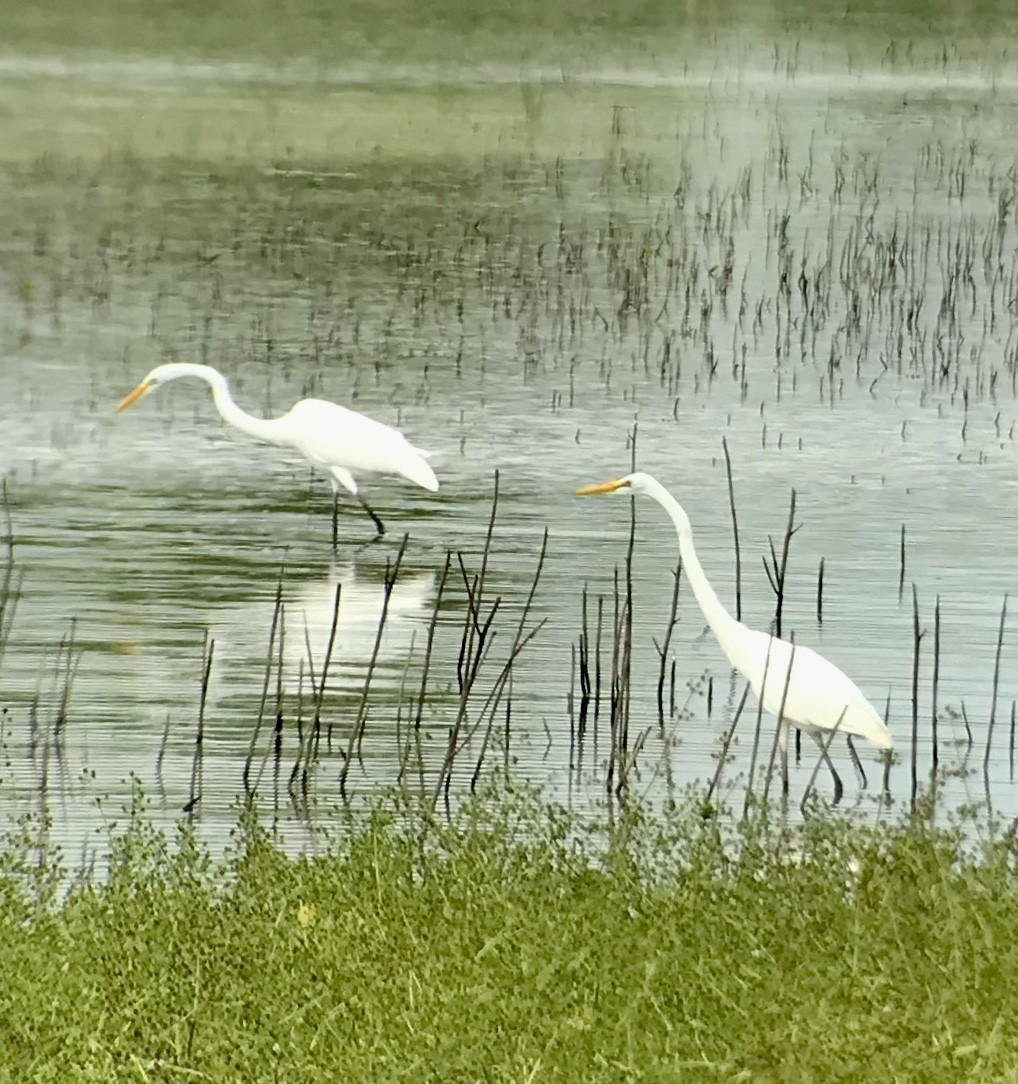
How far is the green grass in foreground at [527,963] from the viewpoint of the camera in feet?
16.6

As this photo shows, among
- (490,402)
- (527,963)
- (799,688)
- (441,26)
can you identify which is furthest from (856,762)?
(441,26)

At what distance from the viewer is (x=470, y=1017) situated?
17.1 ft

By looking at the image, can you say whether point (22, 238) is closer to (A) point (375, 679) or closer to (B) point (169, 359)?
(B) point (169, 359)

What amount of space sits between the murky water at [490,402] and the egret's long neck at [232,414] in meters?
0.27

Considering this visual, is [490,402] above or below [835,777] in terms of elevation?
below

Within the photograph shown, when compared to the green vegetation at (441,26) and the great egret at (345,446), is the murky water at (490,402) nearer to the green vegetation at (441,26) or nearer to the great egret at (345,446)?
the great egret at (345,446)

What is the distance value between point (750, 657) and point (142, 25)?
101 ft

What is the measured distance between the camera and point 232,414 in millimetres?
13016

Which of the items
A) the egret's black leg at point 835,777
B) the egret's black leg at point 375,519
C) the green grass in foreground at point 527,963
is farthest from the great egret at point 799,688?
the egret's black leg at point 375,519

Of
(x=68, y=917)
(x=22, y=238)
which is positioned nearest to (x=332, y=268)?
(x=22, y=238)

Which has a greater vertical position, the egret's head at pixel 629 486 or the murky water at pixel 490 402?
the egret's head at pixel 629 486

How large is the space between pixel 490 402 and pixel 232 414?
2.47 m

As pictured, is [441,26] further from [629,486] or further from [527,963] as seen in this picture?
[527,963]

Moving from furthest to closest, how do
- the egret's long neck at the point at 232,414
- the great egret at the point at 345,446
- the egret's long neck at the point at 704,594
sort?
1. the egret's long neck at the point at 232,414
2. the great egret at the point at 345,446
3. the egret's long neck at the point at 704,594
